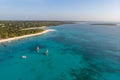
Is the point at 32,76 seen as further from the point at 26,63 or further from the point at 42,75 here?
the point at 26,63

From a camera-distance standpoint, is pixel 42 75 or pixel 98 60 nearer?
pixel 42 75

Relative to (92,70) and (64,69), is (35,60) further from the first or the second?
(92,70)

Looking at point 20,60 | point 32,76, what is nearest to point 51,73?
point 32,76

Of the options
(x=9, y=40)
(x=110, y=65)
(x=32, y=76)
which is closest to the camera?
(x=32, y=76)

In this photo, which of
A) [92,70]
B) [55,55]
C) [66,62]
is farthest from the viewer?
[55,55]

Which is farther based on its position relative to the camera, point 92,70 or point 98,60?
point 98,60

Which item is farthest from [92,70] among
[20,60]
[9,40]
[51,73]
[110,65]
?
[9,40]

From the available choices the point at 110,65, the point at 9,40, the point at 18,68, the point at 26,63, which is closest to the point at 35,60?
the point at 26,63

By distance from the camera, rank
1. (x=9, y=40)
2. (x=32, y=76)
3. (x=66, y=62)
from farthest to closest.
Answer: (x=9, y=40) < (x=66, y=62) < (x=32, y=76)

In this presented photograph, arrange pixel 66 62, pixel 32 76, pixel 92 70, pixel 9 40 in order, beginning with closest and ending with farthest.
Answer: pixel 32 76 → pixel 92 70 → pixel 66 62 → pixel 9 40
